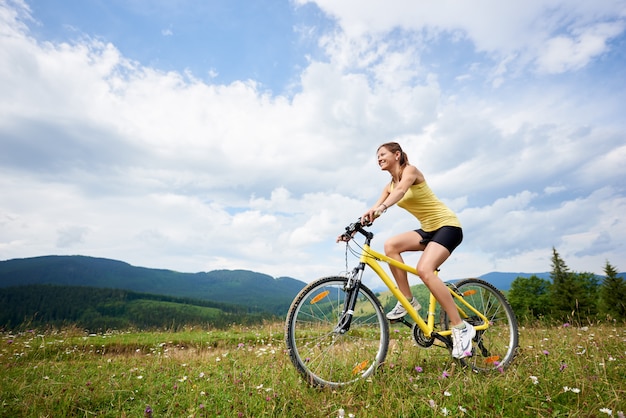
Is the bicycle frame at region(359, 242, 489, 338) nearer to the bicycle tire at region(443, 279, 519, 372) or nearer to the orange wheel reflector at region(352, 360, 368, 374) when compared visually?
the bicycle tire at region(443, 279, 519, 372)

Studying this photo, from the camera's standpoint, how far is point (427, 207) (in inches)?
187

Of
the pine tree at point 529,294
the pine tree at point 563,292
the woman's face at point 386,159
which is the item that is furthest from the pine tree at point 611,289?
the woman's face at point 386,159

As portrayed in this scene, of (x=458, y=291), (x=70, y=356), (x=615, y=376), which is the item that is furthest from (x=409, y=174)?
(x=70, y=356)

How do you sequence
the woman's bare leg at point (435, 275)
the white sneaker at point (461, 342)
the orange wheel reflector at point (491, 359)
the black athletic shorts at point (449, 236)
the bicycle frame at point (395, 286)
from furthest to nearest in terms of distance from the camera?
the orange wheel reflector at point (491, 359)
the black athletic shorts at point (449, 236)
the woman's bare leg at point (435, 275)
the white sneaker at point (461, 342)
the bicycle frame at point (395, 286)

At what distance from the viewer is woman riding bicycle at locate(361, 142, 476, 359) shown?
14.5 ft

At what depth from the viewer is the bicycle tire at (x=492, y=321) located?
5051mm

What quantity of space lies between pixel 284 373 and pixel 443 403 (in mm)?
1935

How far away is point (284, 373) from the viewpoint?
4.35 metres

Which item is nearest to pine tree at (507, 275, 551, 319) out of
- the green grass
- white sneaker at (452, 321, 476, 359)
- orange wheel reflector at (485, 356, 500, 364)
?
the green grass

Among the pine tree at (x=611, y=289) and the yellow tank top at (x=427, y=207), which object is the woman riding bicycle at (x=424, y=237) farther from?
the pine tree at (x=611, y=289)

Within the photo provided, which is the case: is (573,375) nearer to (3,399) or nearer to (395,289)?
(395,289)

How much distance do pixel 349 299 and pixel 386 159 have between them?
1.88 metres

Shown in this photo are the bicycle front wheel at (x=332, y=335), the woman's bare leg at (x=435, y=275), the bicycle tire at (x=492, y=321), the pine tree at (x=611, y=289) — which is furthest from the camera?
the pine tree at (x=611, y=289)

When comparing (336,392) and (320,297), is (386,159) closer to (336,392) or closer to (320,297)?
(320,297)
